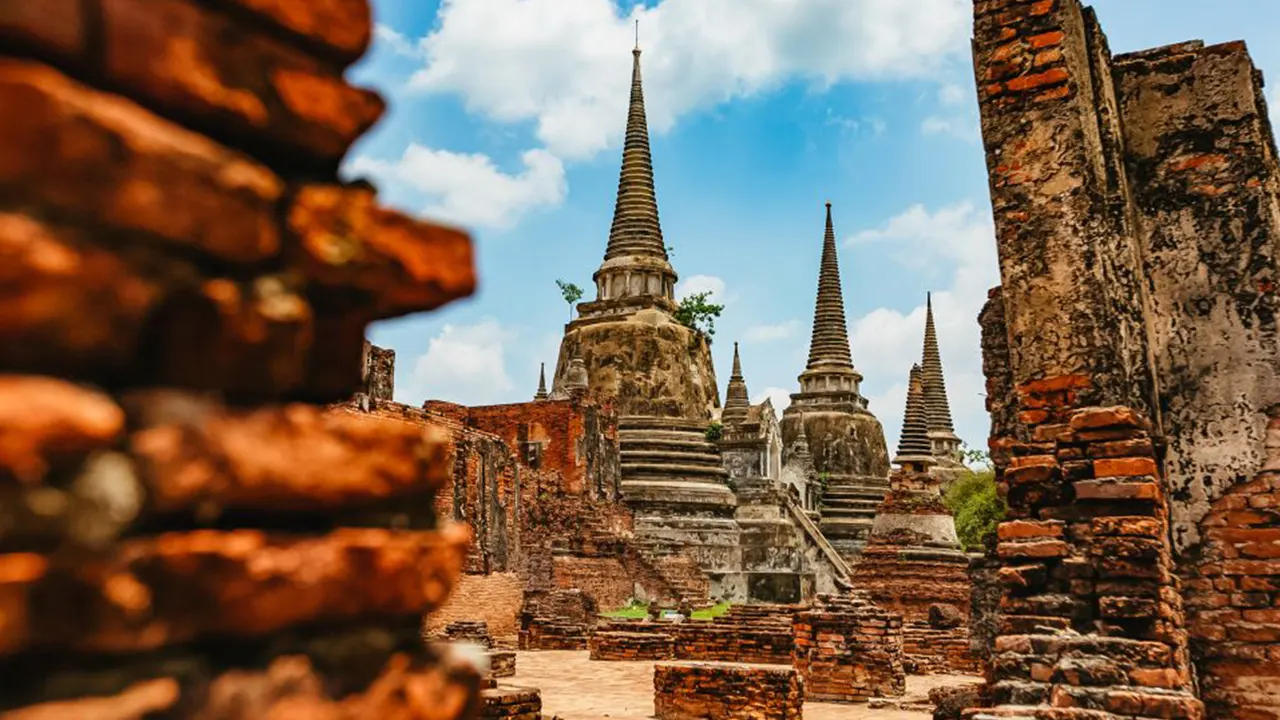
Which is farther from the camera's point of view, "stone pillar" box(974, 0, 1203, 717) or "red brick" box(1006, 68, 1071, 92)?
"red brick" box(1006, 68, 1071, 92)

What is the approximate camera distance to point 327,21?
A: 1.19 meters

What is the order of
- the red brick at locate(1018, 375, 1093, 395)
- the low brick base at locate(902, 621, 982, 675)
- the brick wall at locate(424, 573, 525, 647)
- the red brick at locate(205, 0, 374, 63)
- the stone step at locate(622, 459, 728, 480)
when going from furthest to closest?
1. the stone step at locate(622, 459, 728, 480)
2. the brick wall at locate(424, 573, 525, 647)
3. the low brick base at locate(902, 621, 982, 675)
4. the red brick at locate(1018, 375, 1093, 395)
5. the red brick at locate(205, 0, 374, 63)

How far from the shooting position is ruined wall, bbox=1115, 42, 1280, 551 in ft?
17.5

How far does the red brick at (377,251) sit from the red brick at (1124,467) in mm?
4198

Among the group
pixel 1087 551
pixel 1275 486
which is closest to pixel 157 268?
pixel 1087 551

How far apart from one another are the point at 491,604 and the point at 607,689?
6.50 m

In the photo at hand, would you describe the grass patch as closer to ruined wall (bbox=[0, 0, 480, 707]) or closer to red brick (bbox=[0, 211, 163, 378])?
ruined wall (bbox=[0, 0, 480, 707])

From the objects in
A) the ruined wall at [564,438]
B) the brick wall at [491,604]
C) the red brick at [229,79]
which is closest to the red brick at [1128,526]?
the red brick at [229,79]

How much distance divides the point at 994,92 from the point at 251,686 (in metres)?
5.35

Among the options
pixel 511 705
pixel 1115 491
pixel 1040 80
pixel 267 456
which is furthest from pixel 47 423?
pixel 511 705

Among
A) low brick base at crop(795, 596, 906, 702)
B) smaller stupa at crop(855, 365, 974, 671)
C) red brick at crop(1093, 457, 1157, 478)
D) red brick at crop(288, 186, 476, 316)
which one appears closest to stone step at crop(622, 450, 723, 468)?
smaller stupa at crop(855, 365, 974, 671)

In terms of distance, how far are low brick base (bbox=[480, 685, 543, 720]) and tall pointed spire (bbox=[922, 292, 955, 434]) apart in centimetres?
3651

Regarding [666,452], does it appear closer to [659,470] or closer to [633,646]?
[659,470]

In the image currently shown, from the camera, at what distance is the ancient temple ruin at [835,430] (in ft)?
112
